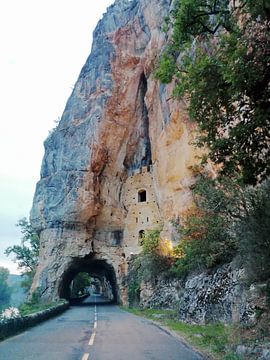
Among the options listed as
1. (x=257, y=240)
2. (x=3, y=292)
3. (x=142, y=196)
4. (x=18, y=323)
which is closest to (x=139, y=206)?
(x=142, y=196)

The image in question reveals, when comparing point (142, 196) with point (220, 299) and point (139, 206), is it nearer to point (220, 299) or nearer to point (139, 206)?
point (139, 206)

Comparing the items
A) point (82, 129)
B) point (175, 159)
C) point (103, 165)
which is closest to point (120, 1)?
point (82, 129)

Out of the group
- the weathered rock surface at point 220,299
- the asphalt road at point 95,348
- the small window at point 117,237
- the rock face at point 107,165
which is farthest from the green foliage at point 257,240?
the small window at point 117,237

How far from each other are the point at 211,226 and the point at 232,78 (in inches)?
422

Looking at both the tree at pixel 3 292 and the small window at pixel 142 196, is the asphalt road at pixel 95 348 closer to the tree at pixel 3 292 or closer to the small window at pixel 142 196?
the small window at pixel 142 196

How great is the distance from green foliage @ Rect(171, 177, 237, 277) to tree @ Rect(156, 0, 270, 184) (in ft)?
18.7

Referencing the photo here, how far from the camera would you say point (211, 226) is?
651 inches

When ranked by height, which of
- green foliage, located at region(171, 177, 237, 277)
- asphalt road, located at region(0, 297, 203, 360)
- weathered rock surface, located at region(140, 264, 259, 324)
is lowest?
asphalt road, located at region(0, 297, 203, 360)

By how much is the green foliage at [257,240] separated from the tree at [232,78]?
93.6 inches

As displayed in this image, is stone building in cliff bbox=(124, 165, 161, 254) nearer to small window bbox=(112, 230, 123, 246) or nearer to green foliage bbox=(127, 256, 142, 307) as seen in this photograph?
small window bbox=(112, 230, 123, 246)

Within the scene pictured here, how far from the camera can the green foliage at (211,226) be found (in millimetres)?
15031

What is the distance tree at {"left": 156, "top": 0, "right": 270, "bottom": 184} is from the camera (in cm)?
688

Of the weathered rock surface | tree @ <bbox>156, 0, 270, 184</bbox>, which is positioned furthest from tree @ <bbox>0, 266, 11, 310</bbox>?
tree @ <bbox>156, 0, 270, 184</bbox>

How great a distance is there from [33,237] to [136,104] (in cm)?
2476
